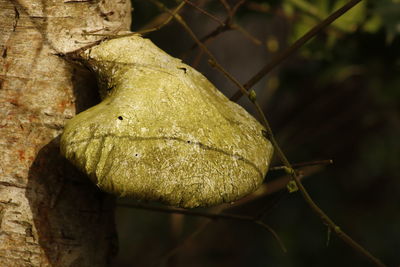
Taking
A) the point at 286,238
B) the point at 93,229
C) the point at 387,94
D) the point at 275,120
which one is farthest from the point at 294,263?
the point at 93,229

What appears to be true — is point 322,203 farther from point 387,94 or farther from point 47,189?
point 47,189

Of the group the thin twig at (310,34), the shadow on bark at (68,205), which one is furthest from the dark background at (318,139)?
the shadow on bark at (68,205)

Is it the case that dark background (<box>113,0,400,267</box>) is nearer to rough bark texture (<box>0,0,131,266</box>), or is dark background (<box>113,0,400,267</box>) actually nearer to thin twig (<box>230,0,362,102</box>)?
thin twig (<box>230,0,362,102</box>)

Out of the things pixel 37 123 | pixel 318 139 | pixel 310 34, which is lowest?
pixel 318 139

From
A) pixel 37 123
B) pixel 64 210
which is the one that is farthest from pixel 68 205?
pixel 37 123

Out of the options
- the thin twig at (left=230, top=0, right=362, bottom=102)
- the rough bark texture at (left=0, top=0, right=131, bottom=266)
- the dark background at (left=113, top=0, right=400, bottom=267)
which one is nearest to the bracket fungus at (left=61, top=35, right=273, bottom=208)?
the rough bark texture at (left=0, top=0, right=131, bottom=266)

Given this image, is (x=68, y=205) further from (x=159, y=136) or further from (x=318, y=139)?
(x=318, y=139)
